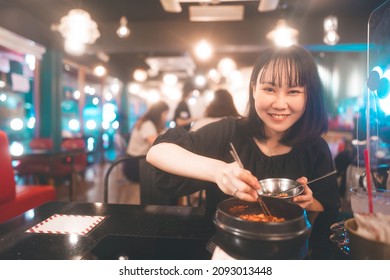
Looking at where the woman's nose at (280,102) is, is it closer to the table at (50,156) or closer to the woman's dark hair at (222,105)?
the woman's dark hair at (222,105)

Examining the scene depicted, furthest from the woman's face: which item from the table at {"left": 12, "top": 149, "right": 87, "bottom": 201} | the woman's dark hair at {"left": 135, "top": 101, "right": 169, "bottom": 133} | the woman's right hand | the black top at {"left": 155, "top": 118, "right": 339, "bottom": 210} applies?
the woman's dark hair at {"left": 135, "top": 101, "right": 169, "bottom": 133}

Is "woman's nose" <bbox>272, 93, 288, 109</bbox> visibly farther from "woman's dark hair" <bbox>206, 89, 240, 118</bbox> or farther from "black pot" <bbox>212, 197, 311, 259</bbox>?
"woman's dark hair" <bbox>206, 89, 240, 118</bbox>

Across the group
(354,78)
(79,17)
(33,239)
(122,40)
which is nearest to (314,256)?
→ (33,239)

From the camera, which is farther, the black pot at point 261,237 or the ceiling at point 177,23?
the ceiling at point 177,23

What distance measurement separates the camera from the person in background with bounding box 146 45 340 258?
42.4 inches

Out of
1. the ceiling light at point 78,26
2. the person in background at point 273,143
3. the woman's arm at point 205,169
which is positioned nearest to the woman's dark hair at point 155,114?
the ceiling light at point 78,26

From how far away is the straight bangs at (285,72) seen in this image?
108 centimetres

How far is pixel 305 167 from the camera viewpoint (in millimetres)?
1291

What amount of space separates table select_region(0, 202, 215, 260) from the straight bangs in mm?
568

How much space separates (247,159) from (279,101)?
33cm

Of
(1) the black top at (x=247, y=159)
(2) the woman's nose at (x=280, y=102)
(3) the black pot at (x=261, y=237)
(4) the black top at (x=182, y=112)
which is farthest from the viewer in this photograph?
(4) the black top at (x=182, y=112)

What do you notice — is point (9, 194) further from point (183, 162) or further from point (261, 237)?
point (261, 237)

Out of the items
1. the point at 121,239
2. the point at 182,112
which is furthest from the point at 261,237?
the point at 182,112
